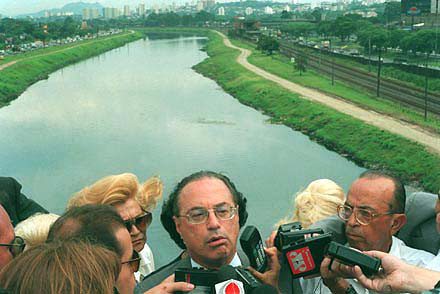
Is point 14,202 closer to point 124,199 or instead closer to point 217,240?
point 124,199

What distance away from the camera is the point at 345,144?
15.4 metres

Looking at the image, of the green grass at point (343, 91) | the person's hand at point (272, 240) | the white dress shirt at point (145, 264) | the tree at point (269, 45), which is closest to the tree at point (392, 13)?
the tree at point (269, 45)

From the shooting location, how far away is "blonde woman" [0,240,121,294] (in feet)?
3.81

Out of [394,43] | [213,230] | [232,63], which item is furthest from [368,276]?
[232,63]

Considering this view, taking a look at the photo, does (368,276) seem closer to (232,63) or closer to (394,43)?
(394,43)

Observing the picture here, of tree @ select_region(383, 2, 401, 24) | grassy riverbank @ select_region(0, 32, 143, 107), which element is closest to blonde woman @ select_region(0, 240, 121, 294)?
grassy riverbank @ select_region(0, 32, 143, 107)

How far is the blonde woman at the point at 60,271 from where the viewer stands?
1.16m

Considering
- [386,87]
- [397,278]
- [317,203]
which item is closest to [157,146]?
[386,87]

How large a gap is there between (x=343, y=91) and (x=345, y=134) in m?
7.64

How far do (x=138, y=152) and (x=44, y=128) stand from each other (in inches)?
187

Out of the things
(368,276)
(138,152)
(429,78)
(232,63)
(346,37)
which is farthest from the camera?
(346,37)

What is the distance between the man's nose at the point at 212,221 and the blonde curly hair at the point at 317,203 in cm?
59

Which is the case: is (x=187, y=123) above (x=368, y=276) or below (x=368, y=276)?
below

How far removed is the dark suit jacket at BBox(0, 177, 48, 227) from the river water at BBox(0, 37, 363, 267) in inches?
238
